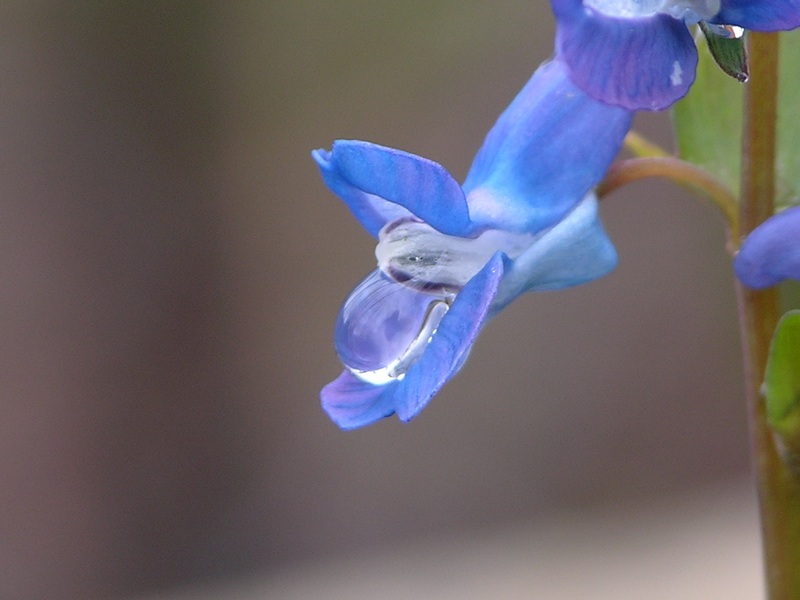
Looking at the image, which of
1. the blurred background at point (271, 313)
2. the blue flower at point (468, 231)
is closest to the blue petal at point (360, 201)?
the blue flower at point (468, 231)

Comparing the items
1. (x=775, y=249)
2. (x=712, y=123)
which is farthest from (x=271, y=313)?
(x=775, y=249)

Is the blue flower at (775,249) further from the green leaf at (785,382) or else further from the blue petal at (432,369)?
the blue petal at (432,369)

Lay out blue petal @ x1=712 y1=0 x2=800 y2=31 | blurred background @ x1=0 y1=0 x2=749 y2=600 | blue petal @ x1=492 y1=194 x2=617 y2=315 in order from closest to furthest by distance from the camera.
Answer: blue petal @ x1=712 y1=0 x2=800 y2=31
blue petal @ x1=492 y1=194 x2=617 y2=315
blurred background @ x1=0 y1=0 x2=749 y2=600

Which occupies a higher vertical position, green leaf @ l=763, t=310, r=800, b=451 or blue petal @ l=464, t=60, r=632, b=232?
blue petal @ l=464, t=60, r=632, b=232

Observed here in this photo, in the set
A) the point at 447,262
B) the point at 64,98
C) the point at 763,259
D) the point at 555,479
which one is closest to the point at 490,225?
the point at 447,262

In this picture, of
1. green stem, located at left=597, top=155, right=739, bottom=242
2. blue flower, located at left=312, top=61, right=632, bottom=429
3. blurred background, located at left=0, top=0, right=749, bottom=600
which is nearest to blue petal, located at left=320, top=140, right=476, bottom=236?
blue flower, located at left=312, top=61, right=632, bottom=429

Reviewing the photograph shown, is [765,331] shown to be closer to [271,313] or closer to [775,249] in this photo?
[775,249]

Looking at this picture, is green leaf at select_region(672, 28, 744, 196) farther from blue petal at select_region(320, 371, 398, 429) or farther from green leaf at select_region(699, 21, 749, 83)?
blue petal at select_region(320, 371, 398, 429)
